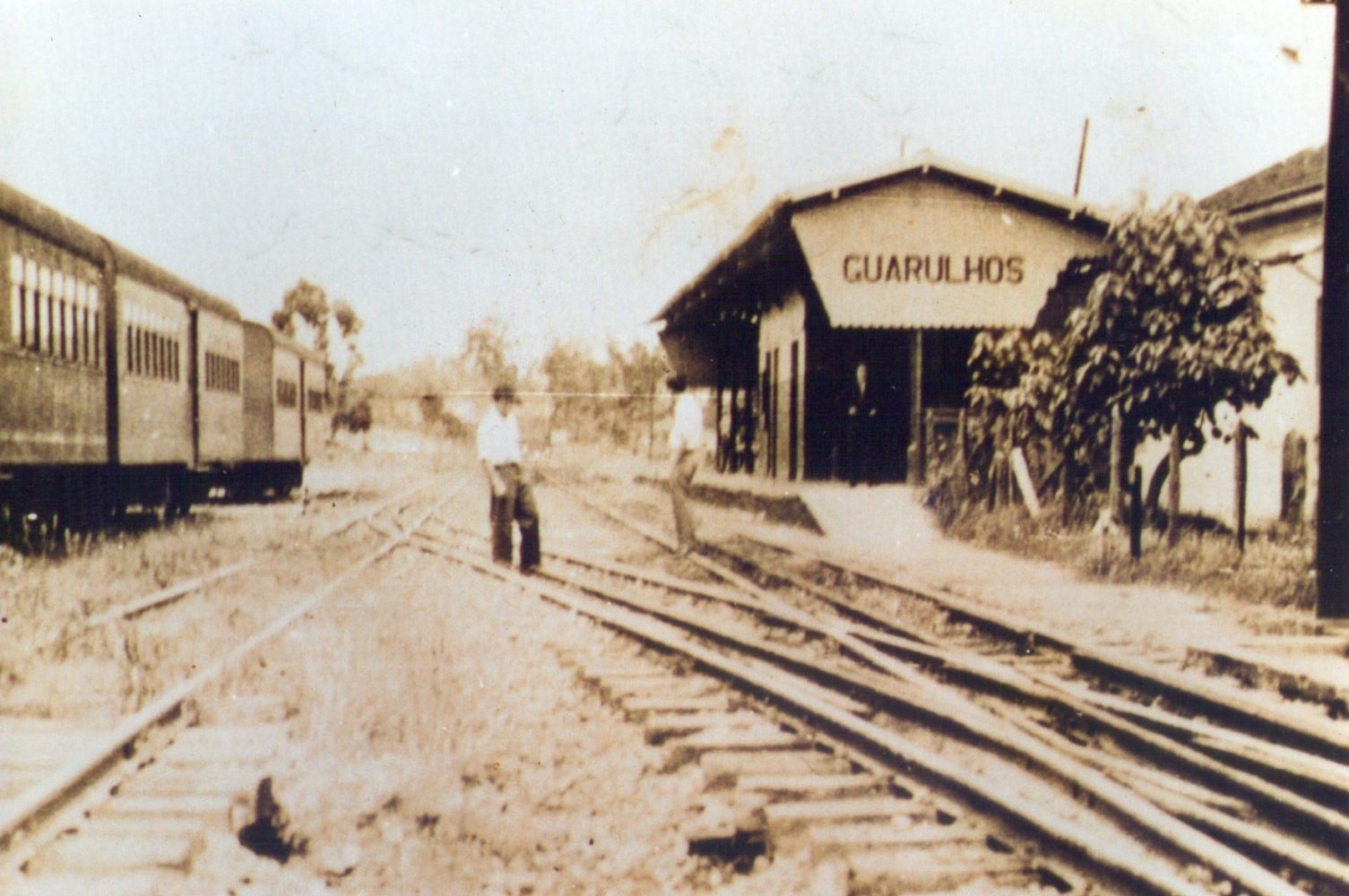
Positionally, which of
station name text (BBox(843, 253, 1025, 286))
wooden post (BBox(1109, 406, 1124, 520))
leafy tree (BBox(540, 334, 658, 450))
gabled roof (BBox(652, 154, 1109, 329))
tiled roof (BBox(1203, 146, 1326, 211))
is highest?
tiled roof (BBox(1203, 146, 1326, 211))

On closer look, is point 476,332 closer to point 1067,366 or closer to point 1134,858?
point 1134,858

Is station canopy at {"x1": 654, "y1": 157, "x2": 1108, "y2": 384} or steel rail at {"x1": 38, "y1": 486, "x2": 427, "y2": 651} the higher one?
station canopy at {"x1": 654, "y1": 157, "x2": 1108, "y2": 384}

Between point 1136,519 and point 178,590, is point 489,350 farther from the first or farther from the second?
point 1136,519

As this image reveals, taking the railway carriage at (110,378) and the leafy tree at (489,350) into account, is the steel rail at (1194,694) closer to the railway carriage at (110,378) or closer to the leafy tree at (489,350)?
the leafy tree at (489,350)

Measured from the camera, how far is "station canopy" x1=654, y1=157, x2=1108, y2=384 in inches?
189

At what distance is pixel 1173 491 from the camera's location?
563 cm

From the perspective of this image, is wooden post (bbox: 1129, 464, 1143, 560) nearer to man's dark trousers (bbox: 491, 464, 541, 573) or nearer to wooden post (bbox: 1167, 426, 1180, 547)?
wooden post (bbox: 1167, 426, 1180, 547)

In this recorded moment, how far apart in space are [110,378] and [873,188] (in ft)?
18.5

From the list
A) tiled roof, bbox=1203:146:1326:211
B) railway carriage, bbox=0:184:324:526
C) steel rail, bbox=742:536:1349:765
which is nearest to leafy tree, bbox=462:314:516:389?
railway carriage, bbox=0:184:324:526

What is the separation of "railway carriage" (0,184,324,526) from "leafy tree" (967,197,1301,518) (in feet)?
12.3

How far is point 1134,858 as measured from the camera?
3072mm

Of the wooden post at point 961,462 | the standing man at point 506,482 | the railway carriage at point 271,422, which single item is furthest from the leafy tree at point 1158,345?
the railway carriage at point 271,422

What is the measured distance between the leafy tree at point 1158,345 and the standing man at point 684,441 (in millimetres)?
1596

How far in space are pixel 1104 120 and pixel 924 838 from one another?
9.80ft
